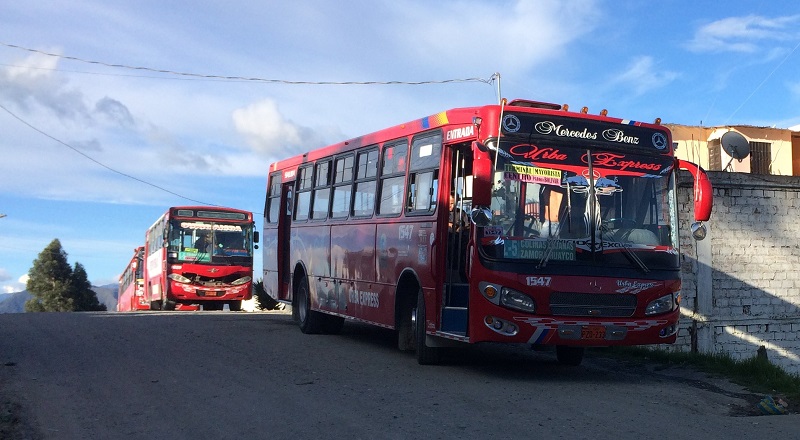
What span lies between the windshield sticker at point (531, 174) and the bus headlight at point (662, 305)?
69.8 inches

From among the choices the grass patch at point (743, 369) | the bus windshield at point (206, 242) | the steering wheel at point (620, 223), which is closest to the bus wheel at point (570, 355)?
the grass patch at point (743, 369)

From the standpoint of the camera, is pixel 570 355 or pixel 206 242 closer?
pixel 570 355

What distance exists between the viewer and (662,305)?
1029cm

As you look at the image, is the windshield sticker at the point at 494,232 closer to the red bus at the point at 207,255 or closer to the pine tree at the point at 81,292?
the red bus at the point at 207,255

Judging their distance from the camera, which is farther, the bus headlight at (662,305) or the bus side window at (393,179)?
the bus side window at (393,179)

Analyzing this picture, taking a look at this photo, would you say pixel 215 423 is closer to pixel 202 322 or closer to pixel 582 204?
pixel 582 204

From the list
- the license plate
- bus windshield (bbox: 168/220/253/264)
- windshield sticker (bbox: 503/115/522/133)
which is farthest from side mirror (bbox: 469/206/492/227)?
bus windshield (bbox: 168/220/253/264)

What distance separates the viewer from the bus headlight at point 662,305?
10.2m

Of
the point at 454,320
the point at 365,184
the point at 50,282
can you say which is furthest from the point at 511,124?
the point at 50,282

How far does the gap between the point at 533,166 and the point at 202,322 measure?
9.94 m

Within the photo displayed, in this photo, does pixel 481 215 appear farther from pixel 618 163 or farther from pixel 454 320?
pixel 618 163

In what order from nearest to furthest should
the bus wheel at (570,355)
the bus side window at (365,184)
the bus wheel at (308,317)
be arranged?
the bus wheel at (570,355), the bus side window at (365,184), the bus wheel at (308,317)

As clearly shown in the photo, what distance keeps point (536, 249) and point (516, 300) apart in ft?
1.97

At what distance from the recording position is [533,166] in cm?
998
